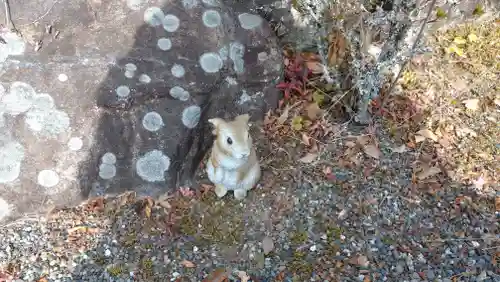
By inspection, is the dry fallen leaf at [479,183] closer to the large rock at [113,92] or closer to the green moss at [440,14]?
the green moss at [440,14]

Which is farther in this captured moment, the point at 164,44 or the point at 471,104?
the point at 471,104

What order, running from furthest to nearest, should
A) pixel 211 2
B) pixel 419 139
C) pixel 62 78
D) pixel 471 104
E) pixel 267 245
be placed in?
1. pixel 471 104
2. pixel 211 2
3. pixel 419 139
4. pixel 62 78
5. pixel 267 245

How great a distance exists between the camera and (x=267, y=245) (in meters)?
3.03

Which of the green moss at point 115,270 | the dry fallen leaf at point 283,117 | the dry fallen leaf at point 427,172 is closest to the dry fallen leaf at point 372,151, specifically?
the dry fallen leaf at point 427,172

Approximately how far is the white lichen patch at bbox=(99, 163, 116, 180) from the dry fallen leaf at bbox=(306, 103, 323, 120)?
1.37 meters

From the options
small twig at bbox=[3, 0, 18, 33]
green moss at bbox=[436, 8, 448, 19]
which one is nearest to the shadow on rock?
small twig at bbox=[3, 0, 18, 33]

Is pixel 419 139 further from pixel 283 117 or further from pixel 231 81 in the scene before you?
pixel 231 81

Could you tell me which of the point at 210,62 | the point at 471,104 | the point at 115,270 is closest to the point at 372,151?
the point at 471,104

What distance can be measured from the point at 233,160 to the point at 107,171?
0.90m

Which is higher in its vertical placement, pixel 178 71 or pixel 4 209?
pixel 178 71

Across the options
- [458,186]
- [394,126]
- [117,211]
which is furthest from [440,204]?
[117,211]

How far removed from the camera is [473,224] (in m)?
3.11

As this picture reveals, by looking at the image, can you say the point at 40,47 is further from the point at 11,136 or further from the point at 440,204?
the point at 440,204

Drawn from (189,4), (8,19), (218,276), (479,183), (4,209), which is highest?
(189,4)
